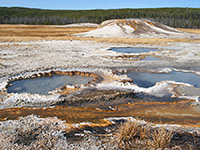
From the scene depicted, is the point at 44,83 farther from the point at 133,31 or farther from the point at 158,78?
the point at 133,31

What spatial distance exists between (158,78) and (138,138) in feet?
15.9

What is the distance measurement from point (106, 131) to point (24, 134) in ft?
4.98

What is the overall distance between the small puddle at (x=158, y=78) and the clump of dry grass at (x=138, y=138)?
3.68 meters

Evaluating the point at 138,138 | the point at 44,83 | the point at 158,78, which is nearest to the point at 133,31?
the point at 158,78

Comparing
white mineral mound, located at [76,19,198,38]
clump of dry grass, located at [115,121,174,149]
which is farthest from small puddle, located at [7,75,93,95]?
white mineral mound, located at [76,19,198,38]

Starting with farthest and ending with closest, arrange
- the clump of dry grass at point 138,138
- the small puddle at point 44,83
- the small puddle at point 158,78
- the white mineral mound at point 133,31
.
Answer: the white mineral mound at point 133,31, the small puddle at point 158,78, the small puddle at point 44,83, the clump of dry grass at point 138,138

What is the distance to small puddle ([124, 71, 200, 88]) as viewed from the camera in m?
7.35

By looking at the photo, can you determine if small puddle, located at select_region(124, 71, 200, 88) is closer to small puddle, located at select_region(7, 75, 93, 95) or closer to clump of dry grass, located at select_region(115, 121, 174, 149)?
small puddle, located at select_region(7, 75, 93, 95)

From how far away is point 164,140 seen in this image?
10.4 ft

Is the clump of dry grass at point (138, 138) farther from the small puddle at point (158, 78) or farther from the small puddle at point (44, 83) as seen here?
the small puddle at point (158, 78)

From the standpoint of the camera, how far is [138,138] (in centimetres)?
354

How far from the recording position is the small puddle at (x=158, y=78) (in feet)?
24.1

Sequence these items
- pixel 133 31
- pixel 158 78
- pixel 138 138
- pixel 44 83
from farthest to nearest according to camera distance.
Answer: pixel 133 31, pixel 158 78, pixel 44 83, pixel 138 138

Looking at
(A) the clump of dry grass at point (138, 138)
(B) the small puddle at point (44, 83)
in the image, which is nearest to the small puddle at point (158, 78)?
(B) the small puddle at point (44, 83)
